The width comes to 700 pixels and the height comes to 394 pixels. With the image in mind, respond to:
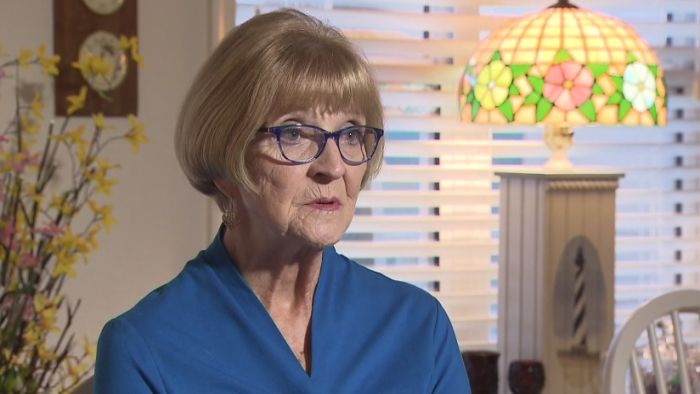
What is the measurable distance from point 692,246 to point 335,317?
197cm

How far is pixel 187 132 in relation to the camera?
1.47 m

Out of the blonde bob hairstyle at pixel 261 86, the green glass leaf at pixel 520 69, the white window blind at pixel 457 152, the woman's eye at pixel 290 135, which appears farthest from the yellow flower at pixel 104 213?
the woman's eye at pixel 290 135

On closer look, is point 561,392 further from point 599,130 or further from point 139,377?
point 139,377

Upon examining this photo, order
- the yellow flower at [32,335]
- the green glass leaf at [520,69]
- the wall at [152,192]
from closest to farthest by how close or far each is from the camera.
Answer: the yellow flower at [32,335]
the green glass leaf at [520,69]
the wall at [152,192]

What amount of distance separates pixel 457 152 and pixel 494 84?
379mm

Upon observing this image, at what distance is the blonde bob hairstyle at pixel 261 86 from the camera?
141 cm

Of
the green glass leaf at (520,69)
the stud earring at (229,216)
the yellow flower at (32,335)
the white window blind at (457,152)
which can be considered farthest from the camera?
the white window blind at (457,152)

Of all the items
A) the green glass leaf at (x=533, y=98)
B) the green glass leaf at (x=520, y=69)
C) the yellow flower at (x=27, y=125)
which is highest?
the green glass leaf at (x=520, y=69)

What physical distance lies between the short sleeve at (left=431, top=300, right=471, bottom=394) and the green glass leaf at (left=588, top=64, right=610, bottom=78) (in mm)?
1110

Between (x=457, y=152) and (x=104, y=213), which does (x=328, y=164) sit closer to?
(x=104, y=213)

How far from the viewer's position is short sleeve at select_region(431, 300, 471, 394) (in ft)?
5.22

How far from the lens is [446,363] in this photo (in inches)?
63.4

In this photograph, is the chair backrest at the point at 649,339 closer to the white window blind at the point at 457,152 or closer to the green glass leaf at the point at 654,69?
the green glass leaf at the point at 654,69

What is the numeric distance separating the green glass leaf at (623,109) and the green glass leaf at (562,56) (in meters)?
0.15
